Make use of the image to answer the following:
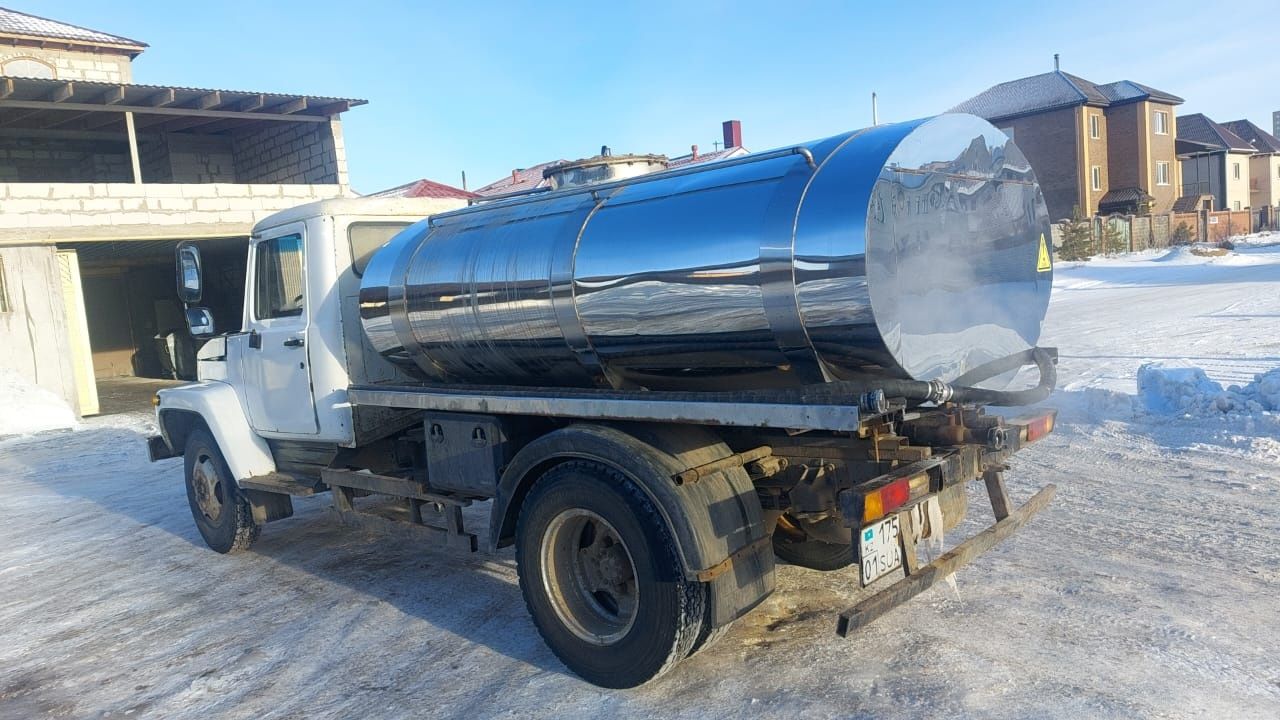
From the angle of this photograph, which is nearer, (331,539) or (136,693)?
(136,693)

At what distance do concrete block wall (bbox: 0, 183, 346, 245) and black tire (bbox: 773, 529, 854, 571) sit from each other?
15302 mm

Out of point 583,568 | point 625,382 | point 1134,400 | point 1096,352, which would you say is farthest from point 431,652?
point 1096,352

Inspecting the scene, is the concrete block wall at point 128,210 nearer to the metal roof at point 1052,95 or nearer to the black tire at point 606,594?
the black tire at point 606,594

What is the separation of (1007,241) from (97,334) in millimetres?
26298

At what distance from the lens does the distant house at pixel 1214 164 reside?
59062 mm

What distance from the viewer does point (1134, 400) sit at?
898 cm

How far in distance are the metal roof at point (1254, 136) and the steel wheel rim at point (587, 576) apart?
76515mm

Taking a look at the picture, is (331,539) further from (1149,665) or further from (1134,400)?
(1134,400)

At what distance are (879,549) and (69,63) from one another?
28.1 meters

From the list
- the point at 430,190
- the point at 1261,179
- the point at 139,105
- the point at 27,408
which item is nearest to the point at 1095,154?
the point at 1261,179

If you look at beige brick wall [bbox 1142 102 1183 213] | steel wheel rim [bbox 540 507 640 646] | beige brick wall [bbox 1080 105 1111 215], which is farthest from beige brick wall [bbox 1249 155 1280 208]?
steel wheel rim [bbox 540 507 640 646]

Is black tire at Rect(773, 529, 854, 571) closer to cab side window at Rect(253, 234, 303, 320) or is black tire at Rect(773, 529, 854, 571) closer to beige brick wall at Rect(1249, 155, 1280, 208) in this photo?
cab side window at Rect(253, 234, 303, 320)

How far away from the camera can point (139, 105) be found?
18.6 m

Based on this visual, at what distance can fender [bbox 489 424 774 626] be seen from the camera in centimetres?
394
